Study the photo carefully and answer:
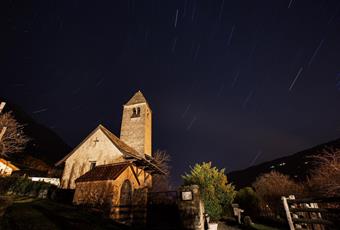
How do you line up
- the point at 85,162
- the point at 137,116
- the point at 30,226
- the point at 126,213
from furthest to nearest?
the point at 137,116, the point at 85,162, the point at 126,213, the point at 30,226

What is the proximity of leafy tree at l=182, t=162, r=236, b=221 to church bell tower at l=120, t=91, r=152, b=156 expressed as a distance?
326 inches

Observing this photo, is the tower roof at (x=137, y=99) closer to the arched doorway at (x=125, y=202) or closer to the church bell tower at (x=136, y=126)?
the church bell tower at (x=136, y=126)

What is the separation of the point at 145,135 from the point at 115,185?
15367mm

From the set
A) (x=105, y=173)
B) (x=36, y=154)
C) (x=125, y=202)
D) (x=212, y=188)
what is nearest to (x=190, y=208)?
(x=125, y=202)

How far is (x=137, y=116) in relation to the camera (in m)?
29.7

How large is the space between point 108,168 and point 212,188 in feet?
41.4

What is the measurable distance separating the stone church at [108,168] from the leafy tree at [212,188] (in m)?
5.67

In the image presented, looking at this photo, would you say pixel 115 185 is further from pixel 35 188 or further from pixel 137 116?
→ pixel 137 116

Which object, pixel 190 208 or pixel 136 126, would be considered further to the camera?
pixel 136 126

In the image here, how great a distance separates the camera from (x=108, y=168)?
564 inches

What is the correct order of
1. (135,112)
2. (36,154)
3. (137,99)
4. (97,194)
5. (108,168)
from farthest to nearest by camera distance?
1. (36,154)
2. (137,99)
3. (135,112)
4. (108,168)
5. (97,194)

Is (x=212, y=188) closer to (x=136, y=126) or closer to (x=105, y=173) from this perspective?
(x=105, y=173)

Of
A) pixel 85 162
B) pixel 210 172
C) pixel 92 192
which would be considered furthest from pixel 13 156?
pixel 210 172

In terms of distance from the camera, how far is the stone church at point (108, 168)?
12273 mm
